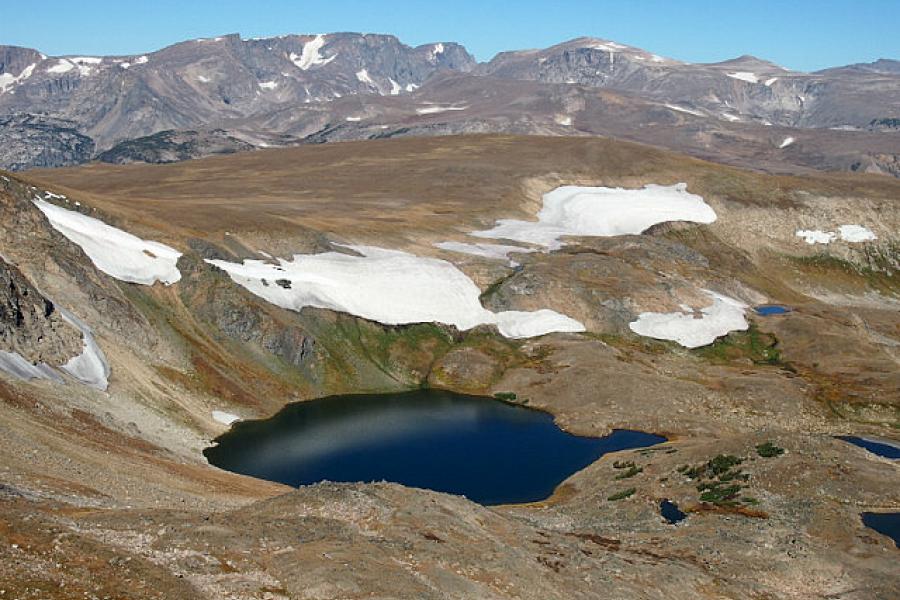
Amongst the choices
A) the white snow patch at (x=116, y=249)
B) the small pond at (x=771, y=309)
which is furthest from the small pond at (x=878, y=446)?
the white snow patch at (x=116, y=249)

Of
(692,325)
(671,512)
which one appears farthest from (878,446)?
(692,325)

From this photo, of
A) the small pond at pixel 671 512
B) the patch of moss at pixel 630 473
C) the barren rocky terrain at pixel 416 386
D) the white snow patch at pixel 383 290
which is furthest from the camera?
the white snow patch at pixel 383 290

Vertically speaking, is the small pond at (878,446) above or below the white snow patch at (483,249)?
below

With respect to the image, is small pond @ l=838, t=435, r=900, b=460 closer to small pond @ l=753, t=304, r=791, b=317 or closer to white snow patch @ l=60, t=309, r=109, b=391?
small pond @ l=753, t=304, r=791, b=317

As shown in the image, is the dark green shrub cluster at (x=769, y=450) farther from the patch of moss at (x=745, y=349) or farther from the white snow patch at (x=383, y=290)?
the white snow patch at (x=383, y=290)

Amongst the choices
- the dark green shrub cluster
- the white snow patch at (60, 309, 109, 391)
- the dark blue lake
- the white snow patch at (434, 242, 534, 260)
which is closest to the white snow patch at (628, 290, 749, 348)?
the white snow patch at (434, 242, 534, 260)
